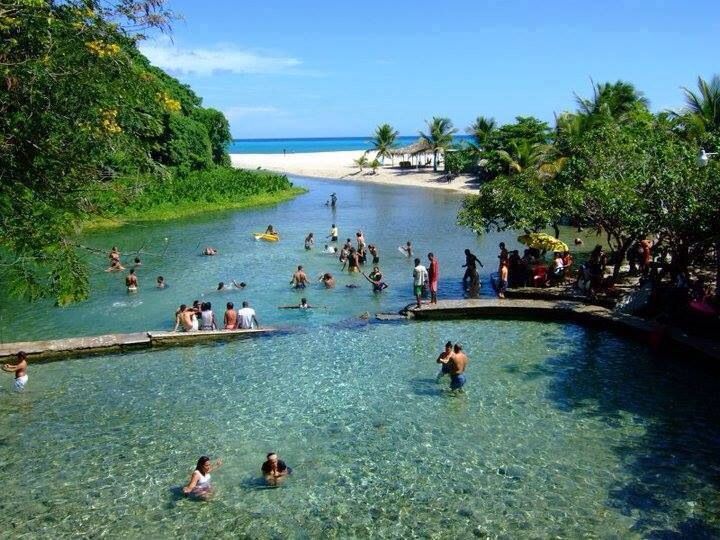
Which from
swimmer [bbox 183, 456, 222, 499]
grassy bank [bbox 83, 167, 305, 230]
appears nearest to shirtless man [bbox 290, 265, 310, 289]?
swimmer [bbox 183, 456, 222, 499]

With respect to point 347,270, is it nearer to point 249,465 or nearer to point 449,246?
point 449,246

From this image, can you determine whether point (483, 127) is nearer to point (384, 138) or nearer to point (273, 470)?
point (384, 138)

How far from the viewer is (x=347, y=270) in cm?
2745

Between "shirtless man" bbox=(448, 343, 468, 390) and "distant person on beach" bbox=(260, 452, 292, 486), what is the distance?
15.3ft

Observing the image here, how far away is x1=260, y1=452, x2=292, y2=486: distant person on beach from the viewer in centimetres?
1024

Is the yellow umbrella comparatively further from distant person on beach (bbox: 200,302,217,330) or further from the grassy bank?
the grassy bank

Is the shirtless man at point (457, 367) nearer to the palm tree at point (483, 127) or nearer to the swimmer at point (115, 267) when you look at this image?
the swimmer at point (115, 267)

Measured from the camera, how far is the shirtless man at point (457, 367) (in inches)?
532

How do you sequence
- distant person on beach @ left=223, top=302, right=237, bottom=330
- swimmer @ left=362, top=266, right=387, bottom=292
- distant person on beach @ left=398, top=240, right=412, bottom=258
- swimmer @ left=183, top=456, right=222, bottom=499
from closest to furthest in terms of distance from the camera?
1. swimmer @ left=183, top=456, right=222, bottom=499
2. distant person on beach @ left=223, top=302, right=237, bottom=330
3. swimmer @ left=362, top=266, right=387, bottom=292
4. distant person on beach @ left=398, top=240, right=412, bottom=258

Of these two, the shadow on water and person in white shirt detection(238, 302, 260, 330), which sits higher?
person in white shirt detection(238, 302, 260, 330)

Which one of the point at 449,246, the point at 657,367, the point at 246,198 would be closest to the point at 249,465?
the point at 657,367

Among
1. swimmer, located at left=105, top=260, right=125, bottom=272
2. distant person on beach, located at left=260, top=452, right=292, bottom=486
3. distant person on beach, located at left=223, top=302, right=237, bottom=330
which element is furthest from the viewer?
swimmer, located at left=105, top=260, right=125, bottom=272

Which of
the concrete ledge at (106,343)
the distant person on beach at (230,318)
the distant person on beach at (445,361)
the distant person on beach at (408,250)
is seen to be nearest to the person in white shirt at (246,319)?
the distant person on beach at (230,318)

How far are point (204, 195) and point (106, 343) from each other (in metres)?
36.7
